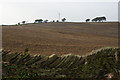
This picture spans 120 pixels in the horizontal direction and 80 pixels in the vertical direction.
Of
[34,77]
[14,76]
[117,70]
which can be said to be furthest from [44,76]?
[117,70]

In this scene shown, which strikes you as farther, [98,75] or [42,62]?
[42,62]

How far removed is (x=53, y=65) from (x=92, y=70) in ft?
6.25

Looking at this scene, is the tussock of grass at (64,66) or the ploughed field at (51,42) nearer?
the tussock of grass at (64,66)

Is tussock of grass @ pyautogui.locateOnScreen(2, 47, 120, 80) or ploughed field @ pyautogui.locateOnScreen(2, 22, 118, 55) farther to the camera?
ploughed field @ pyautogui.locateOnScreen(2, 22, 118, 55)

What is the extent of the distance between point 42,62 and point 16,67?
120 centimetres

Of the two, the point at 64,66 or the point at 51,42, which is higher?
the point at 51,42

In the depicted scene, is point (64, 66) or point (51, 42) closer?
point (64, 66)

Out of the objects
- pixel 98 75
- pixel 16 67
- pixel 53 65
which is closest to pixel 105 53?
pixel 98 75

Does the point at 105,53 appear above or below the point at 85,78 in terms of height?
above

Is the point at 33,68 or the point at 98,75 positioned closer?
the point at 98,75

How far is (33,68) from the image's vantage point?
11062mm

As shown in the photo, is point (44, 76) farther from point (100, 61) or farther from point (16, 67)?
point (100, 61)

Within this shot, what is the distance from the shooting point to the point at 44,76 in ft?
33.5

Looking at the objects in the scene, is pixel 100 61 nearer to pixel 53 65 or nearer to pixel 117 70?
pixel 117 70
